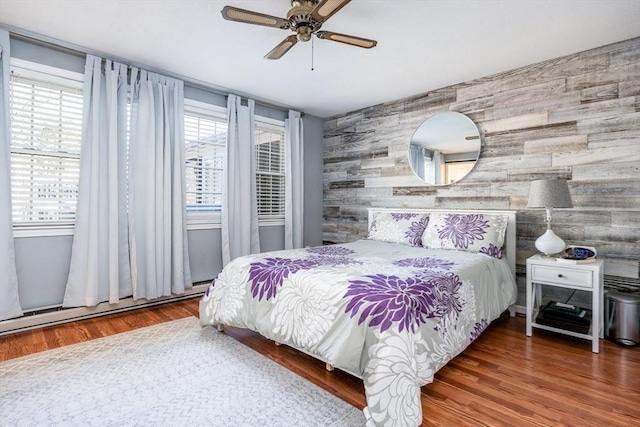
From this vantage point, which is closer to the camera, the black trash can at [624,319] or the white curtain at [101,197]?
the black trash can at [624,319]

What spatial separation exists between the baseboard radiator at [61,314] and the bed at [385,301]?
109 centimetres

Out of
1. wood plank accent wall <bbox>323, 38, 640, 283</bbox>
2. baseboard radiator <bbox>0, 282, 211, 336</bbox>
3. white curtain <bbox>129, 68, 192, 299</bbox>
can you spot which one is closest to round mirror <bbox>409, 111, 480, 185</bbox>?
wood plank accent wall <bbox>323, 38, 640, 283</bbox>

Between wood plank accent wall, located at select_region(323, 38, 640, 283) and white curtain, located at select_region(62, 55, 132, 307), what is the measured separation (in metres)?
3.07

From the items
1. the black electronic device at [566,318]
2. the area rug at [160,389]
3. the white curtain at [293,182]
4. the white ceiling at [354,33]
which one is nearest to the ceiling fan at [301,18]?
the white ceiling at [354,33]

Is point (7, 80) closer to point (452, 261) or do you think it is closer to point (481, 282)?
point (452, 261)

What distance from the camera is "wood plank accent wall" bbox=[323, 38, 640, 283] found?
8.87ft

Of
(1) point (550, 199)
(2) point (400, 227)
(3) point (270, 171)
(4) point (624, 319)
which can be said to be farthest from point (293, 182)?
(4) point (624, 319)

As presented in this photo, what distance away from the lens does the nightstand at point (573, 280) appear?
A: 93.1 inches

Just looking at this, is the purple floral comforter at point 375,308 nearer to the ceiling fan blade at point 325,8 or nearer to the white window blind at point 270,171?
the ceiling fan blade at point 325,8

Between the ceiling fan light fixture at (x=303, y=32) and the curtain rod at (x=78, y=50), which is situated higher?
the curtain rod at (x=78, y=50)

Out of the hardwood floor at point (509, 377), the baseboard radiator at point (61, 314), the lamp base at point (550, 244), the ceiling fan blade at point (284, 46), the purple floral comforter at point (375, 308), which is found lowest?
the hardwood floor at point (509, 377)

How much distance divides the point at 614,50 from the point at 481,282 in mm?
2302

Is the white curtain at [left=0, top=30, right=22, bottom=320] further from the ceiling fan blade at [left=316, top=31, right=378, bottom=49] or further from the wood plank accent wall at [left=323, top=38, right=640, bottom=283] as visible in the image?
the wood plank accent wall at [left=323, top=38, right=640, bottom=283]

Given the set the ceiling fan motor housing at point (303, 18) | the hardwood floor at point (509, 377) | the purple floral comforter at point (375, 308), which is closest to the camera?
the purple floral comforter at point (375, 308)
